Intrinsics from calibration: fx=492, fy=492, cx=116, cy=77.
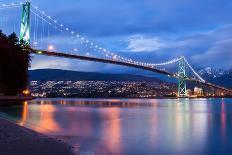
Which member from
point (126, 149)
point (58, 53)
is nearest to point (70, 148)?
point (126, 149)

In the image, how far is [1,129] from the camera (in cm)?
1798

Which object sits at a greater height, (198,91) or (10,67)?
(10,67)

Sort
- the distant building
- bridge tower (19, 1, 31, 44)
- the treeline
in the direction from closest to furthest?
the treeline → bridge tower (19, 1, 31, 44) → the distant building

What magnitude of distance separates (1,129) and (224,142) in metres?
A: 9.72

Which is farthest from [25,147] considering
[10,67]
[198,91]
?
[198,91]

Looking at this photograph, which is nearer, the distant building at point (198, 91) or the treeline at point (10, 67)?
the treeline at point (10, 67)

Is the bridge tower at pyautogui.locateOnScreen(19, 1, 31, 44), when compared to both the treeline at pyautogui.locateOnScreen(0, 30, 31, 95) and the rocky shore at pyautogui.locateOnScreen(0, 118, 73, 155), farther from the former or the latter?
the rocky shore at pyautogui.locateOnScreen(0, 118, 73, 155)

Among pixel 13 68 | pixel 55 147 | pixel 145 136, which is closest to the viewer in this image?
pixel 55 147

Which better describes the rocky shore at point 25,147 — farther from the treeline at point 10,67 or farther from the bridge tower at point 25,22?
the bridge tower at point 25,22

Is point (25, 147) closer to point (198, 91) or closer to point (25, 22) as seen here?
point (25, 22)

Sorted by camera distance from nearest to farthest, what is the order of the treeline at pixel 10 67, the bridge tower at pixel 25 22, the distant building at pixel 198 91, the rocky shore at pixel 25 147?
the rocky shore at pixel 25 147
the treeline at pixel 10 67
the bridge tower at pixel 25 22
the distant building at pixel 198 91

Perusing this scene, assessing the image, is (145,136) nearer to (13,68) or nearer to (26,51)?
(13,68)

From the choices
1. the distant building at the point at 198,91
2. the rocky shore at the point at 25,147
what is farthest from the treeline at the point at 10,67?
A: the distant building at the point at 198,91

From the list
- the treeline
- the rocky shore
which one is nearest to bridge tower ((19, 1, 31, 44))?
the treeline
